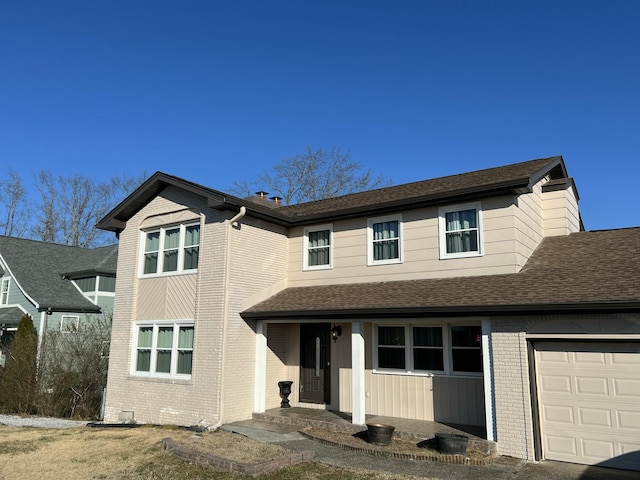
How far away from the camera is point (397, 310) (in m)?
10.7

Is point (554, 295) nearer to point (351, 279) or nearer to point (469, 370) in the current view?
point (469, 370)

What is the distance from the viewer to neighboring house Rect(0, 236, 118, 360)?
76.9ft

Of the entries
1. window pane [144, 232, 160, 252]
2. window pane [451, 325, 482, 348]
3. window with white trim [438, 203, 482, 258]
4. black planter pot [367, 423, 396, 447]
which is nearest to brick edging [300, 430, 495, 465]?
black planter pot [367, 423, 396, 447]

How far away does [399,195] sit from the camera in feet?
46.2

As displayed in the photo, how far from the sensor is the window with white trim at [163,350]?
529 inches

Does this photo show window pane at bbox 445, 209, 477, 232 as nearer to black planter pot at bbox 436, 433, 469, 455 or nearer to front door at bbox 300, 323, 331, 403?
front door at bbox 300, 323, 331, 403

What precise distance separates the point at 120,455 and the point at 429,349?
23.2 feet

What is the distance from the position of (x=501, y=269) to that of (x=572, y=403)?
314 cm

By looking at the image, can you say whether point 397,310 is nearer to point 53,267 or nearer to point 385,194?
point 385,194

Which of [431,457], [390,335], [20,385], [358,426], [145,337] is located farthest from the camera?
[20,385]

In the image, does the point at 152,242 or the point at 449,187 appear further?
the point at 152,242

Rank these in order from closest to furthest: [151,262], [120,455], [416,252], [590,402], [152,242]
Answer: [590,402], [120,455], [416,252], [151,262], [152,242]

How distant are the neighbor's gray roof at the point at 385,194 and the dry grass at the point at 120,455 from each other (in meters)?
5.77

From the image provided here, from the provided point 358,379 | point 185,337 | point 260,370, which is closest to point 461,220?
point 358,379
